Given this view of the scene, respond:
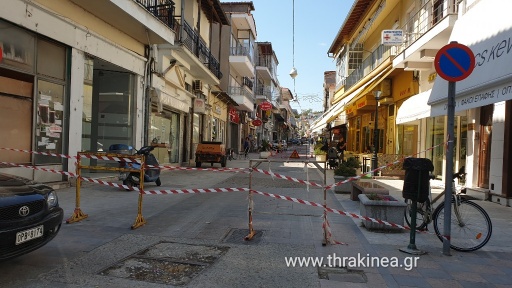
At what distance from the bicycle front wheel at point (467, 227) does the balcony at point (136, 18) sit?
31.0ft

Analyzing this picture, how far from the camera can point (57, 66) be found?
10.3 metres

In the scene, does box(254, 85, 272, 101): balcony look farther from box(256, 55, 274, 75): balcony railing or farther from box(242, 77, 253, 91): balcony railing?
box(242, 77, 253, 91): balcony railing

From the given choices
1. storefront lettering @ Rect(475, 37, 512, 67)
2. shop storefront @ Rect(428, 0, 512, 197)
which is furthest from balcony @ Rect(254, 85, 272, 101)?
storefront lettering @ Rect(475, 37, 512, 67)

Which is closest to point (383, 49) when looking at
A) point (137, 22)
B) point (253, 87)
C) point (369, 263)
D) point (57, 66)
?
point (137, 22)

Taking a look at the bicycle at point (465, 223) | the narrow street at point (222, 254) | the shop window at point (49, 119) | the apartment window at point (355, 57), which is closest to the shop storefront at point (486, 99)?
the bicycle at point (465, 223)

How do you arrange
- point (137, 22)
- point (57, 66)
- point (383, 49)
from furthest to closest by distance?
point (383, 49) → point (137, 22) → point (57, 66)

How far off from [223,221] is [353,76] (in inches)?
808

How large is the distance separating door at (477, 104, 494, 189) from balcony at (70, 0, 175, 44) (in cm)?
1027

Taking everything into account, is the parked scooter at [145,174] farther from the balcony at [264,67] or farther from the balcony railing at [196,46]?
the balcony at [264,67]

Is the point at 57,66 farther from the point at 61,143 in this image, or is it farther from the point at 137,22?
the point at 137,22

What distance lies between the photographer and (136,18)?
471 inches

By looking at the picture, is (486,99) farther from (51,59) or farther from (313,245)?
(51,59)

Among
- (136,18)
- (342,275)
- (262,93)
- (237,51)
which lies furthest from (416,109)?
(262,93)

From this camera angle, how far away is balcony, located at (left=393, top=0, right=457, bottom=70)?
11.8 meters
